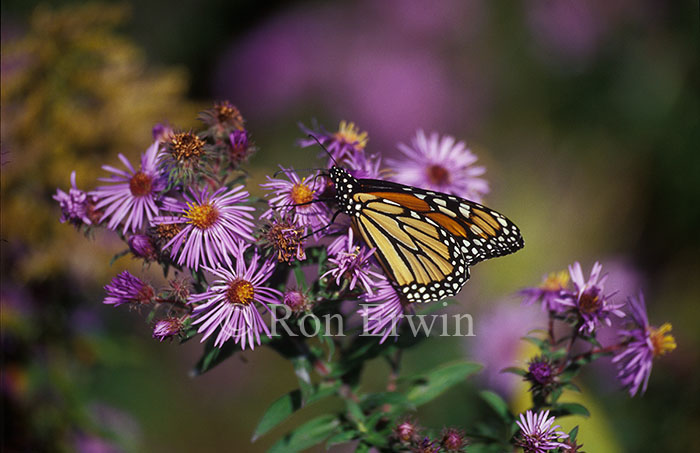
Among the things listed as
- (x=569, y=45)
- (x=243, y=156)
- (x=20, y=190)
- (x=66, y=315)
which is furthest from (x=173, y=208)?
(x=569, y=45)

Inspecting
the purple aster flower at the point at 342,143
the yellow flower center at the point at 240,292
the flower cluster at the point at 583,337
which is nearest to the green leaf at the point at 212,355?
the yellow flower center at the point at 240,292

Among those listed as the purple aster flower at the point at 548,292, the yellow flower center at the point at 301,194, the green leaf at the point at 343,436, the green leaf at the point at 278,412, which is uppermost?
the yellow flower center at the point at 301,194

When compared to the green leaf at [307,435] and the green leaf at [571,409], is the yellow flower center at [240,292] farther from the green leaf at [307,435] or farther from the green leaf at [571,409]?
the green leaf at [571,409]

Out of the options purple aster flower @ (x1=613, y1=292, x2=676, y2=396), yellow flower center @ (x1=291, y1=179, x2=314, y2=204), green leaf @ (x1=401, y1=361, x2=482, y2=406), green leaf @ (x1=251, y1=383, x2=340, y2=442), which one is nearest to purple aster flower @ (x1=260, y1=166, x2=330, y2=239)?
yellow flower center @ (x1=291, y1=179, x2=314, y2=204)

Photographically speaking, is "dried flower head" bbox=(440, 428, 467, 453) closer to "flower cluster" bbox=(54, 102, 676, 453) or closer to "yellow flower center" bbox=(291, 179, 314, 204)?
"flower cluster" bbox=(54, 102, 676, 453)

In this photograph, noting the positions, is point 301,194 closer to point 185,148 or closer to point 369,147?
point 185,148

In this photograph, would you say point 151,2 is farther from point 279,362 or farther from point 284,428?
point 284,428
